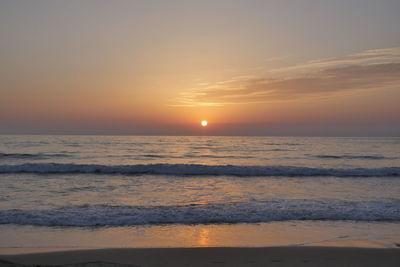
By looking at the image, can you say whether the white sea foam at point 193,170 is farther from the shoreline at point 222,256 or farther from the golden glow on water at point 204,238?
the shoreline at point 222,256

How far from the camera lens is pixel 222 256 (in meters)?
6.00

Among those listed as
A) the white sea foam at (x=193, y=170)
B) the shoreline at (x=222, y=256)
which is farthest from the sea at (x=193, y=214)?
the white sea foam at (x=193, y=170)

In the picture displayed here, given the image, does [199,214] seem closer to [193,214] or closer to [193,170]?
[193,214]

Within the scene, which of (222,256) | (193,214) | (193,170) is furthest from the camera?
(193,170)

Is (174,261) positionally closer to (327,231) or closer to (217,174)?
(327,231)

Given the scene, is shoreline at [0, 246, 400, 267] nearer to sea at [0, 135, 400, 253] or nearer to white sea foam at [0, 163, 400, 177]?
sea at [0, 135, 400, 253]

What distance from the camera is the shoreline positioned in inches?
224

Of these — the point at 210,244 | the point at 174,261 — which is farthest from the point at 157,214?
the point at 174,261

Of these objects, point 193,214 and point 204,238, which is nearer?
point 204,238

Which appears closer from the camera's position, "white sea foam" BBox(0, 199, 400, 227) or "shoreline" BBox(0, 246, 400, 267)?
"shoreline" BBox(0, 246, 400, 267)

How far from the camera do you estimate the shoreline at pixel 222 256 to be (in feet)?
18.7

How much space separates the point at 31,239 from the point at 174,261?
356 cm

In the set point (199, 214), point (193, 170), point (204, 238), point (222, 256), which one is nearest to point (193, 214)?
point (199, 214)

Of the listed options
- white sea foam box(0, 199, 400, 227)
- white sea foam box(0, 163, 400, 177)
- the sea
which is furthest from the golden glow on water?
white sea foam box(0, 163, 400, 177)
